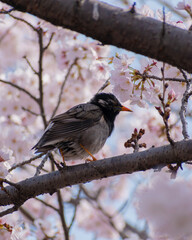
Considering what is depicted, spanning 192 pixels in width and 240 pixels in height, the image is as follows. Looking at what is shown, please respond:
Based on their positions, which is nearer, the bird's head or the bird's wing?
the bird's wing

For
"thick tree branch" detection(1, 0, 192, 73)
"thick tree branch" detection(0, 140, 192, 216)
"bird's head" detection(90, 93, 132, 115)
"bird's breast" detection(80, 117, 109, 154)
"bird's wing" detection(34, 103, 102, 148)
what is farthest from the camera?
"bird's head" detection(90, 93, 132, 115)

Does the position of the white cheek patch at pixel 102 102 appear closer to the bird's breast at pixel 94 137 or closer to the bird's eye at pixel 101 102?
the bird's eye at pixel 101 102

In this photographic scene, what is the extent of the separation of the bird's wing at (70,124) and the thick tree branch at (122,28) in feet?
5.37

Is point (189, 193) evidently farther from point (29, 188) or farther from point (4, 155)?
point (4, 155)

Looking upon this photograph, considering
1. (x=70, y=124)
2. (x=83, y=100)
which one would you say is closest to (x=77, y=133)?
(x=70, y=124)

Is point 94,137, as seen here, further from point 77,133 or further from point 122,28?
point 122,28

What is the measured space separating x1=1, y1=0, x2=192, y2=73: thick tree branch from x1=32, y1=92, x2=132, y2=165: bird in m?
1.64

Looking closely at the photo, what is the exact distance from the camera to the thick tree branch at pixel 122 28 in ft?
6.64

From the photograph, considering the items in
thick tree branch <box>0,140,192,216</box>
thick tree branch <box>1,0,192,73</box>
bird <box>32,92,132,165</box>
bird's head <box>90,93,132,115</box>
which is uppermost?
bird's head <box>90,93,132,115</box>

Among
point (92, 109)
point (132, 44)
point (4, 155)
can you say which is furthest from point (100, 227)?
point (132, 44)

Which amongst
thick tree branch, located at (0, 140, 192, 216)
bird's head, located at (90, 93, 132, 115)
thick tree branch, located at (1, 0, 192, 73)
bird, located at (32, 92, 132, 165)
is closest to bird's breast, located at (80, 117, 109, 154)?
bird, located at (32, 92, 132, 165)

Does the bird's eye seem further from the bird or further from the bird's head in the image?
the bird

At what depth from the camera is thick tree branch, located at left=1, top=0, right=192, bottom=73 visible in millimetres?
2025

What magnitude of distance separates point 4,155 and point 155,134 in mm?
2740
